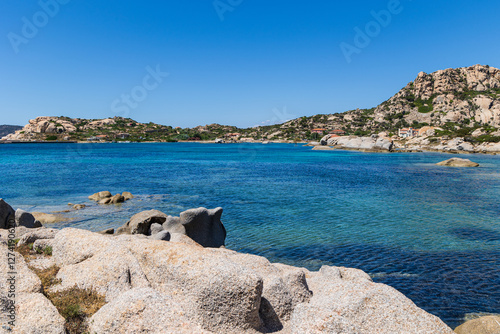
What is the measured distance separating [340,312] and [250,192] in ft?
116

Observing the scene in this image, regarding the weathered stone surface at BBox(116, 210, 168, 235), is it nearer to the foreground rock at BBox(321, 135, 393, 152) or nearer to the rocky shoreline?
the rocky shoreline

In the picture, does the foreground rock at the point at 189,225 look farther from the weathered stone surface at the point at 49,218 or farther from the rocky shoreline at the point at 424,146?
the rocky shoreline at the point at 424,146

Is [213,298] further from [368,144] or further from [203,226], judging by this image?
[368,144]

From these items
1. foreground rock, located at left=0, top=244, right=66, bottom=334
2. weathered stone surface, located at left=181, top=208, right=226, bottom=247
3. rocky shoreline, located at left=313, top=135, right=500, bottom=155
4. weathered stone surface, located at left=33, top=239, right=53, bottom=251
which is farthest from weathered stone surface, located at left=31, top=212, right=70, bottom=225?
rocky shoreline, located at left=313, top=135, right=500, bottom=155

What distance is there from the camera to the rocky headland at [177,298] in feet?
25.2

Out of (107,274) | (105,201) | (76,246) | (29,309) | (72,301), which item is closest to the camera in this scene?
(29,309)

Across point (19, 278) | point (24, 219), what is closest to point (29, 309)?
point (19, 278)

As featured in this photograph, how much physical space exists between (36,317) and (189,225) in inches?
531

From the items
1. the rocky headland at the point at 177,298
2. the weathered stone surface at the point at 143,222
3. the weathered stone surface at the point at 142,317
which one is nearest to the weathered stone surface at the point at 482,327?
the rocky headland at the point at 177,298

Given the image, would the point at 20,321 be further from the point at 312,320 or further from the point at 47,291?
the point at 312,320

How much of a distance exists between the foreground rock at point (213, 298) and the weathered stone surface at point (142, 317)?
0.07 ft

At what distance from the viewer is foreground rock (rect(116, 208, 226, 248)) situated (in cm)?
2105

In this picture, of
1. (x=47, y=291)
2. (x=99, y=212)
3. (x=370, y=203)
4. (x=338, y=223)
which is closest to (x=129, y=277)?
(x=47, y=291)

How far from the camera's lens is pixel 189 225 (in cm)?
2112
